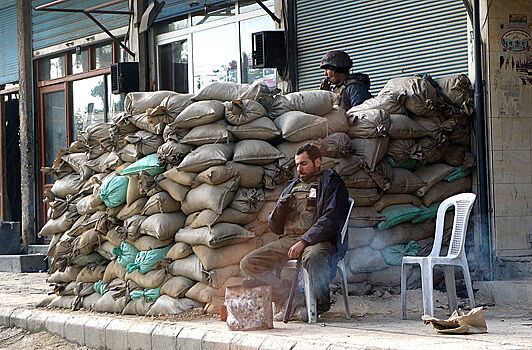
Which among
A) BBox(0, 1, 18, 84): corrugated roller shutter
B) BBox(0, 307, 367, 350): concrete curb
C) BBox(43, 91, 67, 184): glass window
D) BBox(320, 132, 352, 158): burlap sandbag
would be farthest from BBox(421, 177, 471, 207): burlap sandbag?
BBox(0, 1, 18, 84): corrugated roller shutter

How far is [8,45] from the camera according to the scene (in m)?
20.6

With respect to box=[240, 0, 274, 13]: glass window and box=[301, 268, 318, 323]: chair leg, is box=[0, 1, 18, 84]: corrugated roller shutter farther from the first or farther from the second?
box=[301, 268, 318, 323]: chair leg

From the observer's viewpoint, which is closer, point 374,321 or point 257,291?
point 257,291

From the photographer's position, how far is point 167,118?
8.66 m

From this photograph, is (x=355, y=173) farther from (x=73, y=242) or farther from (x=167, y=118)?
(x=73, y=242)

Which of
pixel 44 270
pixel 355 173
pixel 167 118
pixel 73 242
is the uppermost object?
pixel 167 118

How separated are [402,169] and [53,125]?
11650 mm

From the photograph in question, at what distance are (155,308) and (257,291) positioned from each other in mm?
1631

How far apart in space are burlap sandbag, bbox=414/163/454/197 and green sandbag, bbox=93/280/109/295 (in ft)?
10.7

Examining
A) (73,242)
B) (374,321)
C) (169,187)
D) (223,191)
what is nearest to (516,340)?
(374,321)

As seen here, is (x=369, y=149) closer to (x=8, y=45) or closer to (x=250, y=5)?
(x=250, y=5)

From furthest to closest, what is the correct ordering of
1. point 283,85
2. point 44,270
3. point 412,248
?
point 44,270, point 283,85, point 412,248

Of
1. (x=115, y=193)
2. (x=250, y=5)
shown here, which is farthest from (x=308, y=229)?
(x=250, y=5)

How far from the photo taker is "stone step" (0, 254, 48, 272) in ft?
52.6
